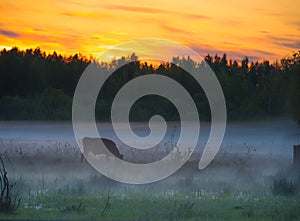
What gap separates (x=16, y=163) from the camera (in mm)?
21359

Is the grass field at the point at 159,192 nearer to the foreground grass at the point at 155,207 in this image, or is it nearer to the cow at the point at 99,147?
the foreground grass at the point at 155,207

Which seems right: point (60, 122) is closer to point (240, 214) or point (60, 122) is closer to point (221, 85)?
point (221, 85)

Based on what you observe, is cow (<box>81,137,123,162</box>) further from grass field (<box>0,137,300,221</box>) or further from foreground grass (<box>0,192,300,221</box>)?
foreground grass (<box>0,192,300,221</box>)

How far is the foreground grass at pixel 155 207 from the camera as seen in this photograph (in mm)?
11805

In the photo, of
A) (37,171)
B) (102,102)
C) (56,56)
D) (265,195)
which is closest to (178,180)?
(265,195)

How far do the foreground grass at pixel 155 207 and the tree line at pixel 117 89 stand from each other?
22.4 meters

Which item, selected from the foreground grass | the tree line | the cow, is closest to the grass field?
the foreground grass

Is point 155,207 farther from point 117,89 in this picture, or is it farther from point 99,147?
point 117,89

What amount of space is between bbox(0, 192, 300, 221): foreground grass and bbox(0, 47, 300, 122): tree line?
73.4 feet

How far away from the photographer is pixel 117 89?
68562mm

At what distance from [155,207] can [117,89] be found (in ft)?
183

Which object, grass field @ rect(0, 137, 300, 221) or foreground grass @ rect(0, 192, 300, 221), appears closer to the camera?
foreground grass @ rect(0, 192, 300, 221)

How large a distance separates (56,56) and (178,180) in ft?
263

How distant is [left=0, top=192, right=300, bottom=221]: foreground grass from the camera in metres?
11.8
